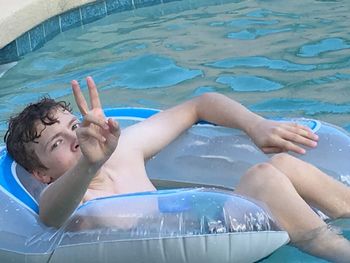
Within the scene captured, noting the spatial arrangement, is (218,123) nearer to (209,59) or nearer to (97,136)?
(97,136)

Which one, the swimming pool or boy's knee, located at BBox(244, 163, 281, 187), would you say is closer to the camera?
boy's knee, located at BBox(244, 163, 281, 187)

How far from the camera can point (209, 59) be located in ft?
18.1

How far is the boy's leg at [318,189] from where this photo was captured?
3.09m

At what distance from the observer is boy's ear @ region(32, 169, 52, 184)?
10.7ft

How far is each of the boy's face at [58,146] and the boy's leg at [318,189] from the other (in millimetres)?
714

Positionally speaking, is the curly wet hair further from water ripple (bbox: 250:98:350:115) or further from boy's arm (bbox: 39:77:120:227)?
water ripple (bbox: 250:98:350:115)

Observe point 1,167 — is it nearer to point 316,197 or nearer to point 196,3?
point 316,197

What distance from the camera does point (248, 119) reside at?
344 centimetres

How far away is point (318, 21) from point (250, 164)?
272 centimetres

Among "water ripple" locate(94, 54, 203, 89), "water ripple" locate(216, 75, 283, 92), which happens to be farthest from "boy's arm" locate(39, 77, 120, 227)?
"water ripple" locate(94, 54, 203, 89)

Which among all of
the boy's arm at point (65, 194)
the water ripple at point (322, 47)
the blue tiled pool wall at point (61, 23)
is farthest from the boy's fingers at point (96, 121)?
the blue tiled pool wall at point (61, 23)

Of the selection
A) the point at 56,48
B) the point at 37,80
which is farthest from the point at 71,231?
the point at 56,48

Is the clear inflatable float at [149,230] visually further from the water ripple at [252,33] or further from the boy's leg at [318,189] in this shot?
the water ripple at [252,33]

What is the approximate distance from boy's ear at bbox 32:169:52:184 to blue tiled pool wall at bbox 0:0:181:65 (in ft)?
9.32
